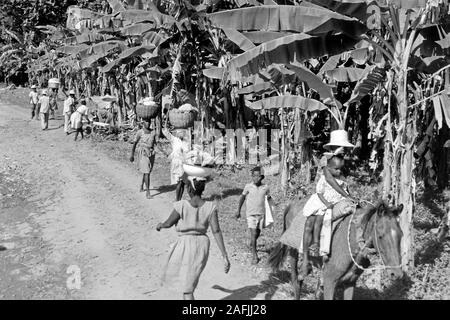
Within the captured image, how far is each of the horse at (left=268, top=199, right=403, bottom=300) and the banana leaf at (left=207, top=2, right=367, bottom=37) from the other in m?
3.23

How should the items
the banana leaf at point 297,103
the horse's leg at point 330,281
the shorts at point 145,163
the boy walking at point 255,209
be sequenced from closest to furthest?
1. the horse's leg at point 330,281
2. the boy walking at point 255,209
3. the banana leaf at point 297,103
4. the shorts at point 145,163

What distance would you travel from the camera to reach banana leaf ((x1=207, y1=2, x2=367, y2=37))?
784 centimetres

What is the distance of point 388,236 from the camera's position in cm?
529

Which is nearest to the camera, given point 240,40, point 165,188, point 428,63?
point 428,63

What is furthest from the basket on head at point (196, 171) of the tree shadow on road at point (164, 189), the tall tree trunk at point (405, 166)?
the tree shadow on road at point (164, 189)

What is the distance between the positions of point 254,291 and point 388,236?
8.20 feet

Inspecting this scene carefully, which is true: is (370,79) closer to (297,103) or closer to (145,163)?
(297,103)

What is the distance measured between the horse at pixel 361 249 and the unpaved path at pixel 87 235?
144 centimetres

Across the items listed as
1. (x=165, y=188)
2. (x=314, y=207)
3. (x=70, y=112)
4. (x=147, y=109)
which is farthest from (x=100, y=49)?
(x=314, y=207)

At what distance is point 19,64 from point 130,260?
3369cm

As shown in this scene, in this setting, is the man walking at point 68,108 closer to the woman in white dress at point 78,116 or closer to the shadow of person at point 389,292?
the woman in white dress at point 78,116

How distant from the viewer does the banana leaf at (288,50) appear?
8281 millimetres
